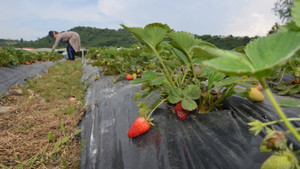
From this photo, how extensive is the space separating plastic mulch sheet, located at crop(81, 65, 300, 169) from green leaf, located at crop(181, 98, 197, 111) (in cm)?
15

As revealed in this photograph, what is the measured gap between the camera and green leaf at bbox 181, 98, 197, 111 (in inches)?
44.5

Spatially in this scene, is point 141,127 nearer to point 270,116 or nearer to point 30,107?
point 270,116

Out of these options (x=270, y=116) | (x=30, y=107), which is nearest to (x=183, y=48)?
(x=270, y=116)

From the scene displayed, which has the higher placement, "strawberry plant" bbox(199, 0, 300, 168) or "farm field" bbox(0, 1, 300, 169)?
"strawberry plant" bbox(199, 0, 300, 168)

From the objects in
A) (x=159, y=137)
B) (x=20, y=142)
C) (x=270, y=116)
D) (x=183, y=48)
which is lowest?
(x=20, y=142)

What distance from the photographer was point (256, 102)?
1.41m

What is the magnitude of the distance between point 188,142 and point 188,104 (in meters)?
0.23

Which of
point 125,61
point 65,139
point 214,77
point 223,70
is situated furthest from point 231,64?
point 125,61

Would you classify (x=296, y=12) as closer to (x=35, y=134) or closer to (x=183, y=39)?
(x=183, y=39)

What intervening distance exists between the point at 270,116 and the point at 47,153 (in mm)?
1709

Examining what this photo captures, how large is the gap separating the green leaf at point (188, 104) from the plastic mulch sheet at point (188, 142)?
149 millimetres

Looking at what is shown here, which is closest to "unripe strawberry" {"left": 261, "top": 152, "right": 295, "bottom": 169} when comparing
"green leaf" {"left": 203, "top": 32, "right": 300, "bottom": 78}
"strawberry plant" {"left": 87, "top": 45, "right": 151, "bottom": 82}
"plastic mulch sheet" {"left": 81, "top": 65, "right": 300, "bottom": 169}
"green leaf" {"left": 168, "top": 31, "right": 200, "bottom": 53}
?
"green leaf" {"left": 203, "top": 32, "right": 300, "bottom": 78}

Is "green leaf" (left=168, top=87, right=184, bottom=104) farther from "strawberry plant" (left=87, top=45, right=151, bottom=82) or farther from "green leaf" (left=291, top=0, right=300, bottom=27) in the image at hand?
"strawberry plant" (left=87, top=45, right=151, bottom=82)

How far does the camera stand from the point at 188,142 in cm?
109
